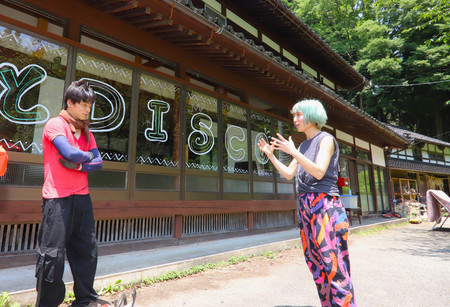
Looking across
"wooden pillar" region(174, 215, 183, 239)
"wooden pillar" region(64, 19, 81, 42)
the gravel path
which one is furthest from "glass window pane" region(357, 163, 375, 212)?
"wooden pillar" region(64, 19, 81, 42)

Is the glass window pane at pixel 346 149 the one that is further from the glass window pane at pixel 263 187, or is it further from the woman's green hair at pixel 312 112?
the woman's green hair at pixel 312 112

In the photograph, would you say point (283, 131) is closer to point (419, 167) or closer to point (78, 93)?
point (78, 93)

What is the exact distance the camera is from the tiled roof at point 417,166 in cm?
1930

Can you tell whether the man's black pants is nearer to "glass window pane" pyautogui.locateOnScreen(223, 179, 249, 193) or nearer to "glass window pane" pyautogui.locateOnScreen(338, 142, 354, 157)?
"glass window pane" pyautogui.locateOnScreen(223, 179, 249, 193)

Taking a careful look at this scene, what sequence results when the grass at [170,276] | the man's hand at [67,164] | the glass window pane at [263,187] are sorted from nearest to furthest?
the man's hand at [67,164], the grass at [170,276], the glass window pane at [263,187]

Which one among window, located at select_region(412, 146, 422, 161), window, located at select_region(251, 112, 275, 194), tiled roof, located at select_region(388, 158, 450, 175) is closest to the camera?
window, located at select_region(251, 112, 275, 194)

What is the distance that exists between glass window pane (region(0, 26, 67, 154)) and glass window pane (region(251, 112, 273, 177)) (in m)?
4.28

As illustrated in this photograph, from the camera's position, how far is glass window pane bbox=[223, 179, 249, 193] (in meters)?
5.74

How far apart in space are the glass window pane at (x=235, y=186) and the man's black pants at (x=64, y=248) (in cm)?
376

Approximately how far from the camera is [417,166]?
2080 cm

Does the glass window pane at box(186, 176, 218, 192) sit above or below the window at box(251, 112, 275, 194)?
below

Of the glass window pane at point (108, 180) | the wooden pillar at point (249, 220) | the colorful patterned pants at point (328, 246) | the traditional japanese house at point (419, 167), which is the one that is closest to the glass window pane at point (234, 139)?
the wooden pillar at point (249, 220)

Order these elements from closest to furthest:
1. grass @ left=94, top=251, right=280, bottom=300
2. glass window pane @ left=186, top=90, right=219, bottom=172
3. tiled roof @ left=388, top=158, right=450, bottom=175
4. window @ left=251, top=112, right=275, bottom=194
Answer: grass @ left=94, top=251, right=280, bottom=300 < glass window pane @ left=186, top=90, right=219, bottom=172 < window @ left=251, top=112, right=275, bottom=194 < tiled roof @ left=388, top=158, right=450, bottom=175

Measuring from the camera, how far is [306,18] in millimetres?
23641
